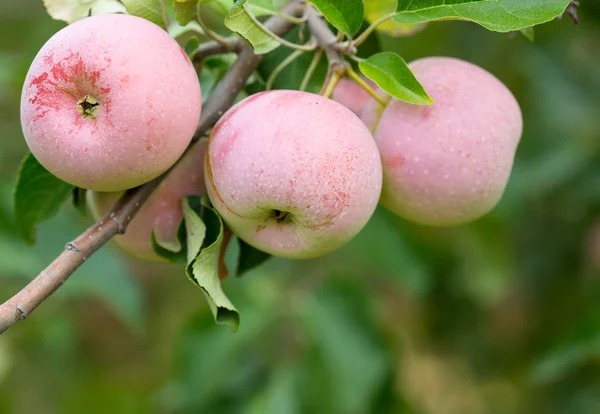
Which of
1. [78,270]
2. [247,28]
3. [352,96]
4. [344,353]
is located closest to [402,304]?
[344,353]

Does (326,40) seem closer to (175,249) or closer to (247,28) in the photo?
(247,28)

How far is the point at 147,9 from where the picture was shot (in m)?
0.81

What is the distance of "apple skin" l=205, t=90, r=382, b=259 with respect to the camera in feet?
2.40

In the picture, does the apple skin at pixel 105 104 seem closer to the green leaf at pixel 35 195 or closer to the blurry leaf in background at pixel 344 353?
the green leaf at pixel 35 195

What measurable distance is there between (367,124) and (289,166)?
198 millimetres

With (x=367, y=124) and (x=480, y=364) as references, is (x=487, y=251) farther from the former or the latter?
(x=367, y=124)

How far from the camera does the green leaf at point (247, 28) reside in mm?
755

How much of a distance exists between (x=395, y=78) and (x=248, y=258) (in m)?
0.30

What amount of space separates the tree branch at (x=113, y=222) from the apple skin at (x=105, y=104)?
0.05 m

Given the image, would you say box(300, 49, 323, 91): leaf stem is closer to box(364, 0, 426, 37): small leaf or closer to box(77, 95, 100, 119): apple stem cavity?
box(364, 0, 426, 37): small leaf

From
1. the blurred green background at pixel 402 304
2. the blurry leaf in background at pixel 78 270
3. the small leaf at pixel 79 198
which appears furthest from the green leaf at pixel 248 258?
the blurry leaf in background at pixel 78 270

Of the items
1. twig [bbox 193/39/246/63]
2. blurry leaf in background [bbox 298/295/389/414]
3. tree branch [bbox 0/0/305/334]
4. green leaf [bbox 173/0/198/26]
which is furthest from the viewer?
blurry leaf in background [bbox 298/295/389/414]

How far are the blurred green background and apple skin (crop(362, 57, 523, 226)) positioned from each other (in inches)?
26.1

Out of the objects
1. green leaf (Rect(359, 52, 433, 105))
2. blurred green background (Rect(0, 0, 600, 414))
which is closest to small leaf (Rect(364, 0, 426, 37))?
green leaf (Rect(359, 52, 433, 105))
